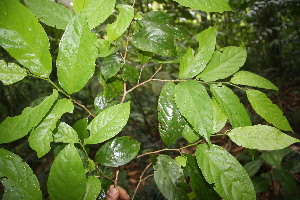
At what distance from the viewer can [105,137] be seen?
507 millimetres

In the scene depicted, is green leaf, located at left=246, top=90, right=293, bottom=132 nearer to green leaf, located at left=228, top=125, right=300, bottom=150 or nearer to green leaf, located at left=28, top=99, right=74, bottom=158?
green leaf, located at left=228, top=125, right=300, bottom=150

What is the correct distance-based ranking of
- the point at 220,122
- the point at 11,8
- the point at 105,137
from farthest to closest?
the point at 220,122, the point at 105,137, the point at 11,8

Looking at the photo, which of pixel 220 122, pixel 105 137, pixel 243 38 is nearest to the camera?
pixel 105 137

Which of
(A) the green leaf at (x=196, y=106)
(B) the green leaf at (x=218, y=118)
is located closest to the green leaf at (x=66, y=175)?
(A) the green leaf at (x=196, y=106)

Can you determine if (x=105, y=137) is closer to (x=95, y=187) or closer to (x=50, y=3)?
(x=95, y=187)

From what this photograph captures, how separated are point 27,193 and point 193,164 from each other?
409mm

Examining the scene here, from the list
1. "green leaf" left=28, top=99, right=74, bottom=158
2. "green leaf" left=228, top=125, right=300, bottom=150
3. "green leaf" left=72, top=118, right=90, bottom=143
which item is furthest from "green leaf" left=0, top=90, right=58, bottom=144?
"green leaf" left=228, top=125, right=300, bottom=150

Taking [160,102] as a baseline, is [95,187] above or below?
below

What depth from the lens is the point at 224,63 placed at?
0.60 m

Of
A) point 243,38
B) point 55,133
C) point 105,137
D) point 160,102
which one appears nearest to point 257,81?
point 160,102

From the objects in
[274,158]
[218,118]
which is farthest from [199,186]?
[274,158]

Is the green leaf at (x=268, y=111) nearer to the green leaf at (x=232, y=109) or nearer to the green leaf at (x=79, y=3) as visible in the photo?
the green leaf at (x=232, y=109)

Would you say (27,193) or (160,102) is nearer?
(27,193)

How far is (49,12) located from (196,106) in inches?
17.0
